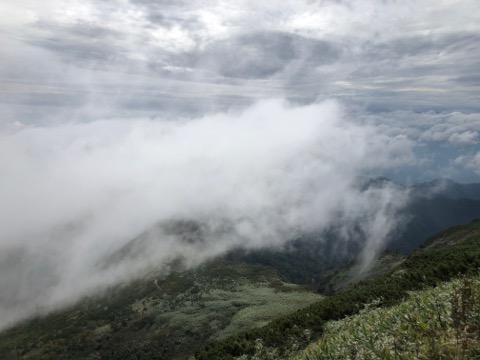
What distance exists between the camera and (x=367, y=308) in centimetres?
3962

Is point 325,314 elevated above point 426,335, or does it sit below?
below

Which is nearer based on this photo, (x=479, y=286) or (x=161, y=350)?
(x=479, y=286)

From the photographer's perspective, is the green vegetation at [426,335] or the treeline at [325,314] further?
the treeline at [325,314]

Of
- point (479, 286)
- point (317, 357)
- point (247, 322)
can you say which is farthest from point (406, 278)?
point (247, 322)

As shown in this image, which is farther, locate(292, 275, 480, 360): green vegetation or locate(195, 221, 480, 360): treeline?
locate(195, 221, 480, 360): treeline

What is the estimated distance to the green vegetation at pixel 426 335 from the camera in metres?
13.0

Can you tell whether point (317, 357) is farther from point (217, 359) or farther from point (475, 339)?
point (217, 359)

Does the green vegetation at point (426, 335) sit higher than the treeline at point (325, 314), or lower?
higher

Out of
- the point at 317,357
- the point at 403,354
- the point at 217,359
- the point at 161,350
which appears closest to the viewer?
the point at 403,354

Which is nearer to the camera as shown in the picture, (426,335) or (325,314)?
(426,335)

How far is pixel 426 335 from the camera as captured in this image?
1528cm

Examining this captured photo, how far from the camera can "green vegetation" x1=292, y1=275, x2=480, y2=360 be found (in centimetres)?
1300

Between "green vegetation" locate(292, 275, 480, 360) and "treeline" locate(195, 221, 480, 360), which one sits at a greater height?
"green vegetation" locate(292, 275, 480, 360)

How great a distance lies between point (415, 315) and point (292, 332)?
89.0 ft
